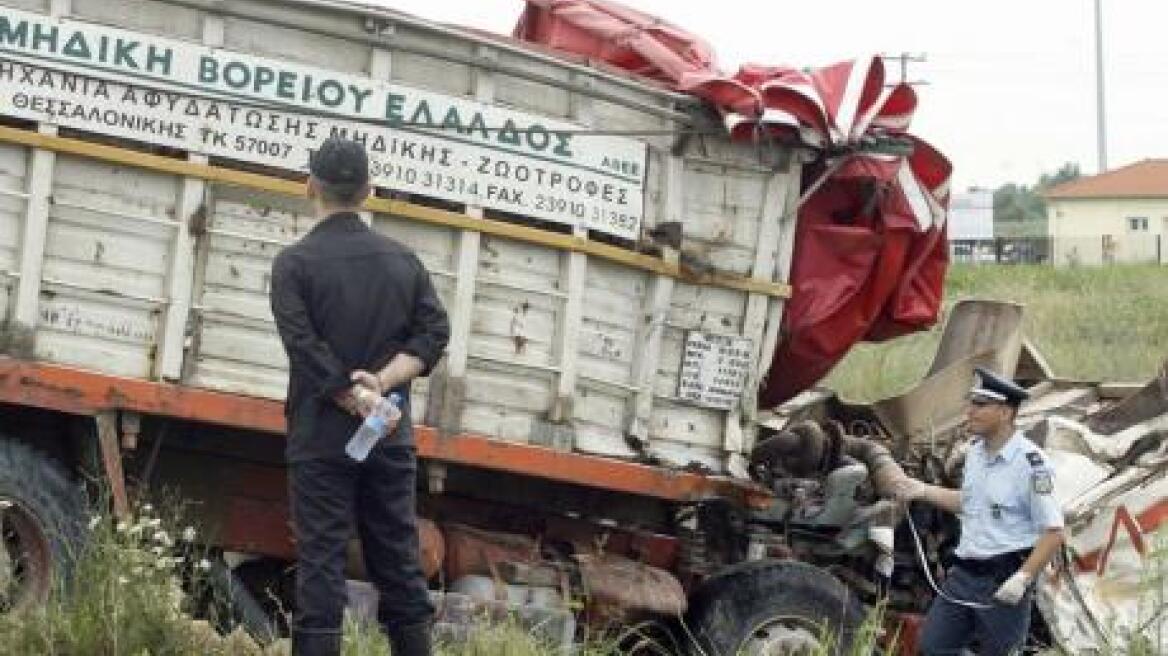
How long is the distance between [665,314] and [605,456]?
0.67m

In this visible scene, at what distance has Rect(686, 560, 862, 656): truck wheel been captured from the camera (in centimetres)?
800

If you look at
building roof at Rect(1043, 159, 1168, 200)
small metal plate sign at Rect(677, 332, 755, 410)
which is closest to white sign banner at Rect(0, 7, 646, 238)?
small metal plate sign at Rect(677, 332, 755, 410)

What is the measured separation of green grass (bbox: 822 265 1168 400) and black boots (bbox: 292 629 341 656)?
6.38 m

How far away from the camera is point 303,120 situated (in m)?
7.20

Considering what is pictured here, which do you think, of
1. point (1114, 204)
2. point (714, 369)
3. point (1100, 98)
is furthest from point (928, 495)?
point (1114, 204)

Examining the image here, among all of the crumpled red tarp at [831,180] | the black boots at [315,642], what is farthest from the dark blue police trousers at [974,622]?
the black boots at [315,642]

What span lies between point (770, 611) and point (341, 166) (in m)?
3.35

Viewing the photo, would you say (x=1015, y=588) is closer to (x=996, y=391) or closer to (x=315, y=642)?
(x=996, y=391)

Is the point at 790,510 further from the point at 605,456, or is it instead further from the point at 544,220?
the point at 544,220

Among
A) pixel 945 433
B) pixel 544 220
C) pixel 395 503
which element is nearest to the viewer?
pixel 395 503

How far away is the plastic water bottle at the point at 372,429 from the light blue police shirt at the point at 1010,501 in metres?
2.90

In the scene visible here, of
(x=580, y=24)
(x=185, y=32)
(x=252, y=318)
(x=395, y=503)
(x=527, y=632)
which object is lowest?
(x=527, y=632)

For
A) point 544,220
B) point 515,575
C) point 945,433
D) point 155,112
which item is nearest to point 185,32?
point 155,112

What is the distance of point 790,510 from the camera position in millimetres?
8742
